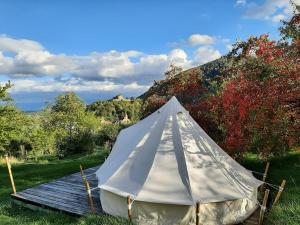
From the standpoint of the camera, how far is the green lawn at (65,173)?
10.4 metres

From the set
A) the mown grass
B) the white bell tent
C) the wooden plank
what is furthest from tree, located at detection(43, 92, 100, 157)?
the white bell tent

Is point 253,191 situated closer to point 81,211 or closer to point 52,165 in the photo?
point 81,211

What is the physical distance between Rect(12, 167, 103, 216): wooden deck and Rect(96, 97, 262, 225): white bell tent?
1.01m

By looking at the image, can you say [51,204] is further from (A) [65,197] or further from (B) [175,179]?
(B) [175,179]

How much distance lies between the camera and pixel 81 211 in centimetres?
1232

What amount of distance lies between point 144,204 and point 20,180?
34.4 ft

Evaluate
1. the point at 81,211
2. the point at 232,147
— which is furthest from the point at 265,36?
the point at 81,211

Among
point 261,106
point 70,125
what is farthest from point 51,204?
point 70,125

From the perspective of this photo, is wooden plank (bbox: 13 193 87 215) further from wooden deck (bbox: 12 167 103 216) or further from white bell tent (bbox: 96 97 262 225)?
white bell tent (bbox: 96 97 262 225)

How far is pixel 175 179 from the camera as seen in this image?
1125 centimetres

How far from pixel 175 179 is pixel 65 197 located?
511cm

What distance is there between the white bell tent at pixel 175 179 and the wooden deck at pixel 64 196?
1008mm

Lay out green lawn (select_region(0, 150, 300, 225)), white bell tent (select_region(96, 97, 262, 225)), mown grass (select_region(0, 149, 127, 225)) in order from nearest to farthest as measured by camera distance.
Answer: green lawn (select_region(0, 150, 300, 225)) < white bell tent (select_region(96, 97, 262, 225)) < mown grass (select_region(0, 149, 127, 225))

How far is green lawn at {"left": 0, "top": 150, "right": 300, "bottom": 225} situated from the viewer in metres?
10.4
